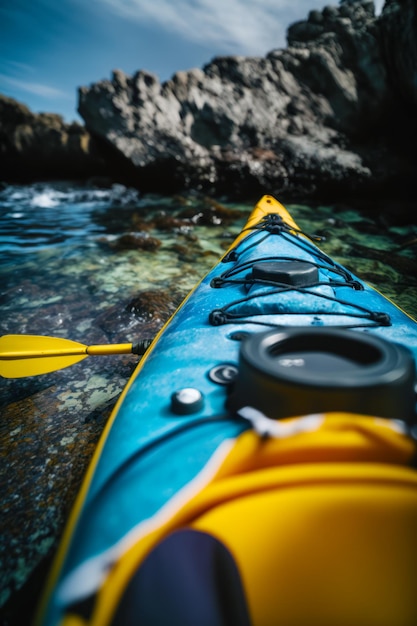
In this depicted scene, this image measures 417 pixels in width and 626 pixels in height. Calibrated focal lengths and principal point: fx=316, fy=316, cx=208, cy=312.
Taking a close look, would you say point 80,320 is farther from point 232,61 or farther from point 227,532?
point 232,61

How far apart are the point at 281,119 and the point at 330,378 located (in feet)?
38.7

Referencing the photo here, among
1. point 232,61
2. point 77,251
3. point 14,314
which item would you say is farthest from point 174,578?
point 232,61

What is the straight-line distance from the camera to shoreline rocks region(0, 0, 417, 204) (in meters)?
9.27

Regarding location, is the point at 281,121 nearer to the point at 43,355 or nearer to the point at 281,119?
the point at 281,119

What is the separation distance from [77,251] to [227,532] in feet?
15.6

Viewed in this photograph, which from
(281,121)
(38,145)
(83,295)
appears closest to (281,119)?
(281,121)

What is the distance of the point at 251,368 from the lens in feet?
2.38

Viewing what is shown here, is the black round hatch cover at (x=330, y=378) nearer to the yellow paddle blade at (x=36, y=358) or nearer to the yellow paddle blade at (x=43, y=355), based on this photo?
the yellow paddle blade at (x=43, y=355)

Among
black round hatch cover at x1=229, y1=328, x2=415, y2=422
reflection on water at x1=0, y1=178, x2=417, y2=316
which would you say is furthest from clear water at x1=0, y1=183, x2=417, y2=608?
black round hatch cover at x1=229, y1=328, x2=415, y2=422

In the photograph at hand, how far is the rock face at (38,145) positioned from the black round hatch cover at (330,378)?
16534mm

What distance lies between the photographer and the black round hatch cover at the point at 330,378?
648mm

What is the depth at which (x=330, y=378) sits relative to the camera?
0.67 meters

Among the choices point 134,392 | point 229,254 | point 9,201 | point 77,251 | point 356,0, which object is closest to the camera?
point 134,392

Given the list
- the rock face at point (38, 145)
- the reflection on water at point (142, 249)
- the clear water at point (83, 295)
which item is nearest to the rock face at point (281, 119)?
the reflection on water at point (142, 249)
